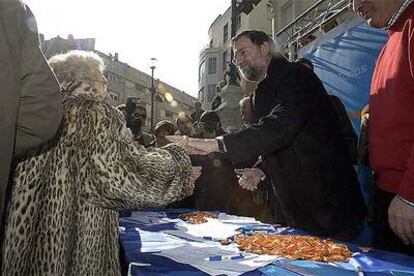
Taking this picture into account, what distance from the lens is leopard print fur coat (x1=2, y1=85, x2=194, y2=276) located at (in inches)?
73.0

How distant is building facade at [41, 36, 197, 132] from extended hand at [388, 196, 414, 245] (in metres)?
30.1

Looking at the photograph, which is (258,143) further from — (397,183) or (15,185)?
(15,185)

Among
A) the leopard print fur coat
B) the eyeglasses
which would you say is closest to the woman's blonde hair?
the leopard print fur coat

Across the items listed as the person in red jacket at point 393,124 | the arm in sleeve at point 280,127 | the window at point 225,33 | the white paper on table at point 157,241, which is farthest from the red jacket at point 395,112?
the window at point 225,33

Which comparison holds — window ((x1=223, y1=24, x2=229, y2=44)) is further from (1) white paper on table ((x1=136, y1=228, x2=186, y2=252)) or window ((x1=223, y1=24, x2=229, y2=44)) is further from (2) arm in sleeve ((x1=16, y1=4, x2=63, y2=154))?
(2) arm in sleeve ((x1=16, y1=4, x2=63, y2=154))

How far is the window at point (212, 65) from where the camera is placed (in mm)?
43162

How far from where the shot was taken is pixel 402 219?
1.87m

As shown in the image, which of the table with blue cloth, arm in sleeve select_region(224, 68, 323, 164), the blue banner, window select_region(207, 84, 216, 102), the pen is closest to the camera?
the table with blue cloth

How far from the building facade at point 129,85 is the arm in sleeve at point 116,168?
29.6 meters

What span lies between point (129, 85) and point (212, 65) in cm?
1055

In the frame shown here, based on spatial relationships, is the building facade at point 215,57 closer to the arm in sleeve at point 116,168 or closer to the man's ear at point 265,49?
the man's ear at point 265,49

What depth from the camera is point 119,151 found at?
6.75 feet

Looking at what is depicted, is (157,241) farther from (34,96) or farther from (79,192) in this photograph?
(34,96)

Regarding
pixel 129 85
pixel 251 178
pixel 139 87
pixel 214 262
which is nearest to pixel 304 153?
pixel 251 178
